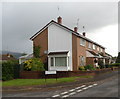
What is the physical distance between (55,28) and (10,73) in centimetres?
1089

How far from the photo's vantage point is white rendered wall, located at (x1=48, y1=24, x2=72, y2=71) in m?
28.1

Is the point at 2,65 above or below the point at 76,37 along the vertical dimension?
below

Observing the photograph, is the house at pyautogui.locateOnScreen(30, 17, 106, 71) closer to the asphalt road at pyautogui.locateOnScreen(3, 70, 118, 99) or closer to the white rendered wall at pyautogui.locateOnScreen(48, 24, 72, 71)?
the white rendered wall at pyautogui.locateOnScreen(48, 24, 72, 71)

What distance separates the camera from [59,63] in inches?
1095

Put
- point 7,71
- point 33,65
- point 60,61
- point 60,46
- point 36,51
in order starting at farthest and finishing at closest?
point 60,46
point 36,51
point 60,61
point 33,65
point 7,71

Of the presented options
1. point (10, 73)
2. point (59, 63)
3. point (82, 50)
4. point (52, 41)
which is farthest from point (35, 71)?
point (82, 50)

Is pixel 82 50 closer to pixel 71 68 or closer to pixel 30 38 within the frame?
pixel 71 68

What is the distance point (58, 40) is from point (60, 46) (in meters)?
1.03

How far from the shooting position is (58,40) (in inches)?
1143

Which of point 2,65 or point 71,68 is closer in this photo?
point 2,65

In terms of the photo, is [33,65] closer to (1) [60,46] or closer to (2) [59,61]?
(2) [59,61]

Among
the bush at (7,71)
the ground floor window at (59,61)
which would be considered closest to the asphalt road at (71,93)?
the bush at (7,71)

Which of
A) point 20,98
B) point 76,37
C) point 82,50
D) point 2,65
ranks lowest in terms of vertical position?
point 20,98

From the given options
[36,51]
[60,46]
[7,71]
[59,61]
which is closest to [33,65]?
[7,71]
